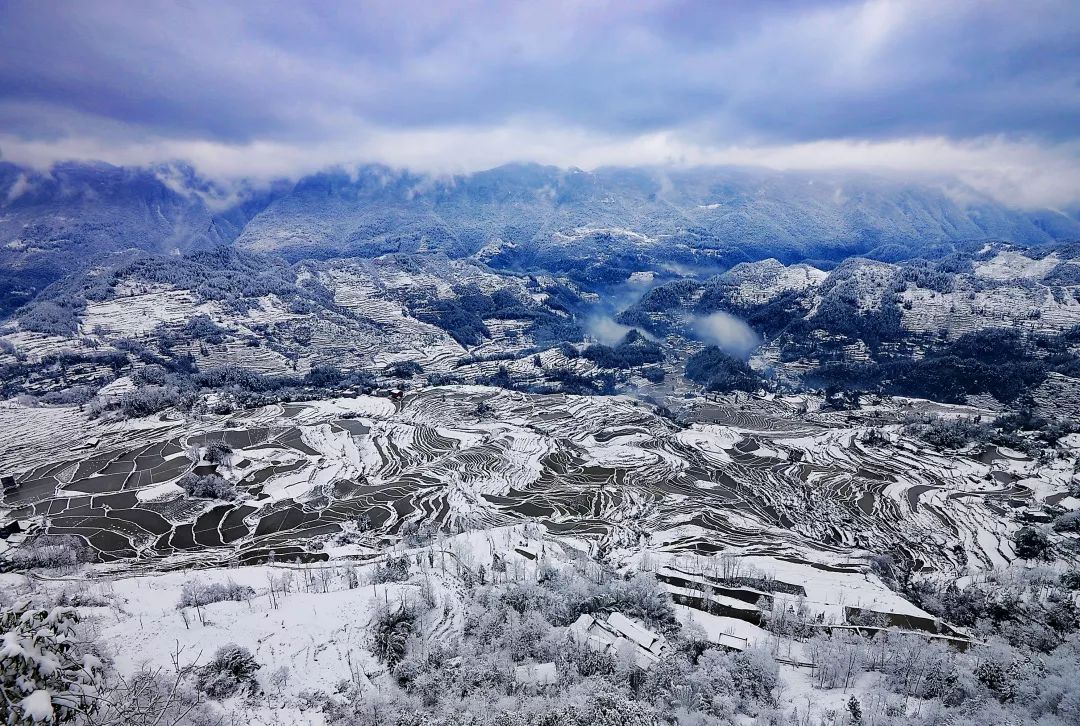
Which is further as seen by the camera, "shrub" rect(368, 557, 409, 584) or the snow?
"shrub" rect(368, 557, 409, 584)

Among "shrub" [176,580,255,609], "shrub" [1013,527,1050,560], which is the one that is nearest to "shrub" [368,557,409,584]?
"shrub" [176,580,255,609]

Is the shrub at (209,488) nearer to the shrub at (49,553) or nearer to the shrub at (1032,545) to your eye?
the shrub at (49,553)

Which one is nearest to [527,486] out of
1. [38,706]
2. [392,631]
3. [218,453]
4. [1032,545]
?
[392,631]

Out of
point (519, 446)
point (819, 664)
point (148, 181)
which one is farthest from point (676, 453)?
point (148, 181)

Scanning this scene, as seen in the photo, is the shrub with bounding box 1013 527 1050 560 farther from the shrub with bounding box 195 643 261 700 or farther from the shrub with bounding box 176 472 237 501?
the shrub with bounding box 176 472 237 501

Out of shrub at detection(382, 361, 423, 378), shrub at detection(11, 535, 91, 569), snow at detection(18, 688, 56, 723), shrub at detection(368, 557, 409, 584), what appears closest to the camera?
snow at detection(18, 688, 56, 723)

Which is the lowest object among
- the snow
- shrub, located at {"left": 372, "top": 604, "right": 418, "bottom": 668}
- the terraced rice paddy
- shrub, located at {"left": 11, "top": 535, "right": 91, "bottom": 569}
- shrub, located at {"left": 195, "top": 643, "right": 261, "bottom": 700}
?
the terraced rice paddy

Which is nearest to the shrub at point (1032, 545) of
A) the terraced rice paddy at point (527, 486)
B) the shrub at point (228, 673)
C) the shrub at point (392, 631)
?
the terraced rice paddy at point (527, 486)

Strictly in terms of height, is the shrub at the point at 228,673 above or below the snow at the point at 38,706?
below

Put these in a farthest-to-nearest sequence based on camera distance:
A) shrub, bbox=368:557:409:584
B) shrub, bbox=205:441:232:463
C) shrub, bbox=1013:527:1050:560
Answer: shrub, bbox=205:441:232:463
shrub, bbox=1013:527:1050:560
shrub, bbox=368:557:409:584
